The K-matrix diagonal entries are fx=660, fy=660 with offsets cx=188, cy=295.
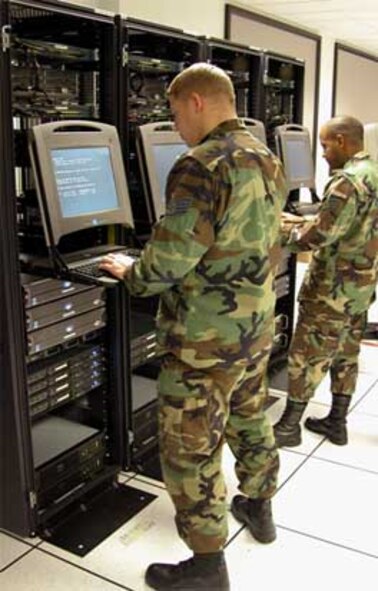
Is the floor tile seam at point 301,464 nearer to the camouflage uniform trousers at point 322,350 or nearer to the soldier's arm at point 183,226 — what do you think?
the camouflage uniform trousers at point 322,350

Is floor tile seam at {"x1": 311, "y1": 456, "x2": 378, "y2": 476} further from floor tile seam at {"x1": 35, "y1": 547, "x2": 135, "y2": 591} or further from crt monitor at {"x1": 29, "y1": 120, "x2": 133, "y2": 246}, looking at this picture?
crt monitor at {"x1": 29, "y1": 120, "x2": 133, "y2": 246}

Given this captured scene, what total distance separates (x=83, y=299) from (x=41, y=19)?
106 centimetres

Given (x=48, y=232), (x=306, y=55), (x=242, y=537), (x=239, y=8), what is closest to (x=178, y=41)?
(x=48, y=232)

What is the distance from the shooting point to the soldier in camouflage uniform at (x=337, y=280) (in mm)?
2855

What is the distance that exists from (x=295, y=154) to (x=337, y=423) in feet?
5.19

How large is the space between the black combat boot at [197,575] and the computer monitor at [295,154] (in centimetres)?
229

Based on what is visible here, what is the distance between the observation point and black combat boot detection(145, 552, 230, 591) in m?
2.11

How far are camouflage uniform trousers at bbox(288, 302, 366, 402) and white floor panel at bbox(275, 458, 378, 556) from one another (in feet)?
1.26

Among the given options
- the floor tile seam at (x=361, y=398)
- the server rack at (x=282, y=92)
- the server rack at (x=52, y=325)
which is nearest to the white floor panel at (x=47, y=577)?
the server rack at (x=52, y=325)

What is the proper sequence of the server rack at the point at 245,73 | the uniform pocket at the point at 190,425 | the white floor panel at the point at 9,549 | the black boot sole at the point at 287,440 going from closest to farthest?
1. the uniform pocket at the point at 190,425
2. the white floor panel at the point at 9,549
3. the black boot sole at the point at 287,440
4. the server rack at the point at 245,73

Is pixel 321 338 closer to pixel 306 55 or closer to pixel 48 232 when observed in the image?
pixel 48 232

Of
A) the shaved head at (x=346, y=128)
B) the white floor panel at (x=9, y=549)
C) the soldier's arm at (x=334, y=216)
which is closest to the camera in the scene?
the white floor panel at (x=9, y=549)

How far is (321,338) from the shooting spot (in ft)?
10.2

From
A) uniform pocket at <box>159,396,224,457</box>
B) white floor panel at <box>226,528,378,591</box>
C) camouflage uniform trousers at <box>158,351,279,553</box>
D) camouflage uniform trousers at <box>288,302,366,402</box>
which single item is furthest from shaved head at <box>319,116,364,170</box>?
white floor panel at <box>226,528,378,591</box>
